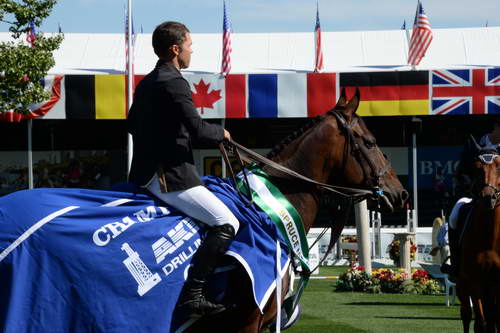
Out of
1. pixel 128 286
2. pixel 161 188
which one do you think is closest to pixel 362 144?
pixel 161 188

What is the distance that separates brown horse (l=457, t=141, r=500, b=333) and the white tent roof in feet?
77.4

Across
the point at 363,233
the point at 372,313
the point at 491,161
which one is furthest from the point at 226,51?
the point at 491,161

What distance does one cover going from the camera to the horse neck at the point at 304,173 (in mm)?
6574

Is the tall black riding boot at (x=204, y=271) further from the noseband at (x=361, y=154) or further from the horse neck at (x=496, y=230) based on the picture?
the horse neck at (x=496, y=230)

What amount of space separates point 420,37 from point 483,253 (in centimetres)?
2298

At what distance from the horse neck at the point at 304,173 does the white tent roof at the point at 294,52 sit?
2758 cm

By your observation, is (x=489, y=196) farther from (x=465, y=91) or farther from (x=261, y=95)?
(x=261, y=95)

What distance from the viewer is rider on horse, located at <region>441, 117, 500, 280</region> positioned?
10680mm

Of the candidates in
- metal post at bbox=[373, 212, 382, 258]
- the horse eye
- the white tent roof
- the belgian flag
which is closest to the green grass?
the horse eye

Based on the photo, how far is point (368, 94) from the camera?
30672mm

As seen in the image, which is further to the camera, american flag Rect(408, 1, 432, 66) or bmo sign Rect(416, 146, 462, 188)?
bmo sign Rect(416, 146, 462, 188)

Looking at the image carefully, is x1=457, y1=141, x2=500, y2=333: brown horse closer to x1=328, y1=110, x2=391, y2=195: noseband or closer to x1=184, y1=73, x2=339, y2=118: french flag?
x1=328, y1=110, x2=391, y2=195: noseband

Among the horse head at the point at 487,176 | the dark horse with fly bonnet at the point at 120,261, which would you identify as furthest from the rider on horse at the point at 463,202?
the dark horse with fly bonnet at the point at 120,261

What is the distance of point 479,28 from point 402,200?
→ 3247 centimetres
